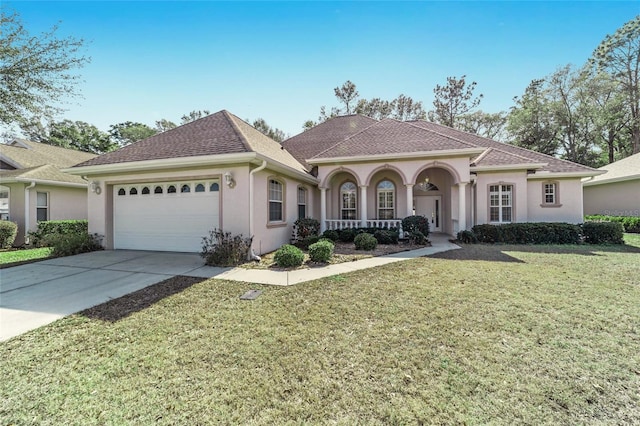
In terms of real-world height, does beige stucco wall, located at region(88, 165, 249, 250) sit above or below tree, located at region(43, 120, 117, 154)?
below

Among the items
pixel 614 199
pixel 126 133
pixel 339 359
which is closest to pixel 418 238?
pixel 339 359

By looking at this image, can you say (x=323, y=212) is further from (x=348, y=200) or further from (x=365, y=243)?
(x=365, y=243)

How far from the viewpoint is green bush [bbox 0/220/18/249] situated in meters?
10.9

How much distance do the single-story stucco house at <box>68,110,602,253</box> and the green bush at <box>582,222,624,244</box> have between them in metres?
2.57

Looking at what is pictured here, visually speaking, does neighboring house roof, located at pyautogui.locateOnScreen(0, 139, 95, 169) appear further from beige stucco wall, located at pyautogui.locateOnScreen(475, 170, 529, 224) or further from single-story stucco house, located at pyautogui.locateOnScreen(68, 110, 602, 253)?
beige stucco wall, located at pyautogui.locateOnScreen(475, 170, 529, 224)

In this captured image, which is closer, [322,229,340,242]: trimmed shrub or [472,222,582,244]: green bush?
[472,222,582,244]: green bush

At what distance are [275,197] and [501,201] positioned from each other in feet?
38.6

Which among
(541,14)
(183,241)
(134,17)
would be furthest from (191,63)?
(541,14)

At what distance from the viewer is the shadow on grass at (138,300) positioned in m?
4.30

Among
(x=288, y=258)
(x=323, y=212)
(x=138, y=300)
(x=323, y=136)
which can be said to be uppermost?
(x=323, y=136)

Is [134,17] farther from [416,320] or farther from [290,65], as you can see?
[416,320]

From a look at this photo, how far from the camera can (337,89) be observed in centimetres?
2844

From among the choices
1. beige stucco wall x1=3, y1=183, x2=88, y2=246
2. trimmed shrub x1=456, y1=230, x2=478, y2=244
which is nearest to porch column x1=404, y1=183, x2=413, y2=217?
trimmed shrub x1=456, y1=230, x2=478, y2=244

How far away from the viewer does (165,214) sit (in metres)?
9.38
